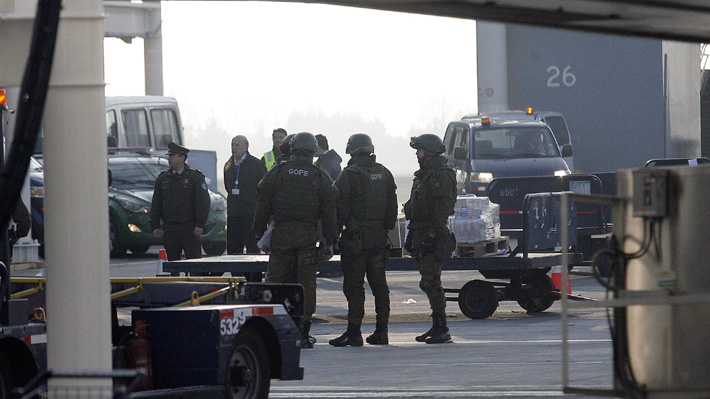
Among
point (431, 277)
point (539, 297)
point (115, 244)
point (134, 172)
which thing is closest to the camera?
point (431, 277)

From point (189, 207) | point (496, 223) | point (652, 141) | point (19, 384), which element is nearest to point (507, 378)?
point (19, 384)

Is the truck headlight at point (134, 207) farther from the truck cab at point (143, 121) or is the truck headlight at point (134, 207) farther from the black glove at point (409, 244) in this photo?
the black glove at point (409, 244)

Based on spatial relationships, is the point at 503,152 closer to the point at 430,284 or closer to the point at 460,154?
the point at 460,154

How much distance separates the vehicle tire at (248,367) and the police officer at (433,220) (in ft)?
13.5

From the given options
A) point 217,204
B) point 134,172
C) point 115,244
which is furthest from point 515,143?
point 115,244

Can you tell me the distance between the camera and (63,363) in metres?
6.37

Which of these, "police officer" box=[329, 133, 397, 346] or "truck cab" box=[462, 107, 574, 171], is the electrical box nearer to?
"police officer" box=[329, 133, 397, 346]

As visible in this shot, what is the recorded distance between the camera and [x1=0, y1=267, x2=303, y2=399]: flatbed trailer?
752 centimetres

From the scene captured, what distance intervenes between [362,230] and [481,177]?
36.5 feet

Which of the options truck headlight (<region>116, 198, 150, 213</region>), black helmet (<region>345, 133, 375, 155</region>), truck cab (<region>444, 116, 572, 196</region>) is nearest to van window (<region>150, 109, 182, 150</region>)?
truck headlight (<region>116, 198, 150, 213</region>)

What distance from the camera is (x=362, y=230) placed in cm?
1244

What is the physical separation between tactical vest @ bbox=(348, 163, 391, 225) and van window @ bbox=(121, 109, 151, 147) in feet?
53.4

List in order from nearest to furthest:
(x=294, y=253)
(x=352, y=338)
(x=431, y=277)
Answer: (x=294, y=253)
(x=352, y=338)
(x=431, y=277)

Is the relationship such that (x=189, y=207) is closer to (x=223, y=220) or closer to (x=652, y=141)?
(x=223, y=220)
